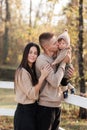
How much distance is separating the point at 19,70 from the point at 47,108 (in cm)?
48

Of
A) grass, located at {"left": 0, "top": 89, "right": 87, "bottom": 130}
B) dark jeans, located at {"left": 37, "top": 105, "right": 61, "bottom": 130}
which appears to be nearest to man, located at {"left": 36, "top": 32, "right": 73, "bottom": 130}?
dark jeans, located at {"left": 37, "top": 105, "right": 61, "bottom": 130}

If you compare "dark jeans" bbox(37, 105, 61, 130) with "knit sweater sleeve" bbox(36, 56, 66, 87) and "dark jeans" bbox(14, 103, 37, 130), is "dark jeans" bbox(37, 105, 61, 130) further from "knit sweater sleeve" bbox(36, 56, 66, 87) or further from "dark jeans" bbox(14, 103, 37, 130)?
"knit sweater sleeve" bbox(36, 56, 66, 87)

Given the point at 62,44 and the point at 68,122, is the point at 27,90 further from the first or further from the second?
the point at 68,122

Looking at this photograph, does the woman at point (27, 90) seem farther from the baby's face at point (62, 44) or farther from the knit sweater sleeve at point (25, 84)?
the baby's face at point (62, 44)

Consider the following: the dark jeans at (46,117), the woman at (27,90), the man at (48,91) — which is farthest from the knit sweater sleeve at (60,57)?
the dark jeans at (46,117)

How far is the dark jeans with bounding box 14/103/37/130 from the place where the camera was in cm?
443

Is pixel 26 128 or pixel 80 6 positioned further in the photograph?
pixel 80 6

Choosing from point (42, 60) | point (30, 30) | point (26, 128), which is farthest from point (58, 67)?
point (30, 30)

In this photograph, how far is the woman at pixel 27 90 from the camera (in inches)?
174

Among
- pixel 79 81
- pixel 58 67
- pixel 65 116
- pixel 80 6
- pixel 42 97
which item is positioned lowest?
pixel 65 116

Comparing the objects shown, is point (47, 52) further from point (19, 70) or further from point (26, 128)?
point (26, 128)

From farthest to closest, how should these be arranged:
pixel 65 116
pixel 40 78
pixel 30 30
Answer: pixel 30 30
pixel 65 116
pixel 40 78

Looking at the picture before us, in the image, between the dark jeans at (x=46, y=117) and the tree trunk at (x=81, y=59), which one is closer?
the dark jeans at (x=46, y=117)

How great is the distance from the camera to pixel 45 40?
4375 millimetres
